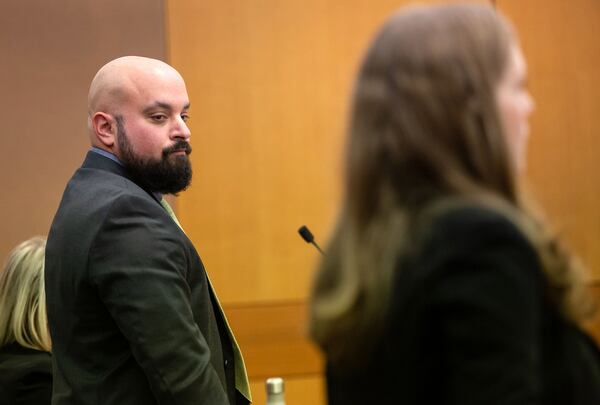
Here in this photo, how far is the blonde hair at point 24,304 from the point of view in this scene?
2758 mm

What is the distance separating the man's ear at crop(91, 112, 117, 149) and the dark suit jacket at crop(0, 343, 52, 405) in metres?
0.72

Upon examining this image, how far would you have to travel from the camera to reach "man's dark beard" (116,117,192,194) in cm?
242

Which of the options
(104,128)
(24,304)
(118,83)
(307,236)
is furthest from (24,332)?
(307,236)

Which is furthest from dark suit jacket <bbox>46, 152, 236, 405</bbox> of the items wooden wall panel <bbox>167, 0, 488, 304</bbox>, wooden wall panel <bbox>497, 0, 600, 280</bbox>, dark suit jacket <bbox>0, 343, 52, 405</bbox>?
wooden wall panel <bbox>497, 0, 600, 280</bbox>

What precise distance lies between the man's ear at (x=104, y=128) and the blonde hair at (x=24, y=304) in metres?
0.59

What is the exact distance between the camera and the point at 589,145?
15.0ft

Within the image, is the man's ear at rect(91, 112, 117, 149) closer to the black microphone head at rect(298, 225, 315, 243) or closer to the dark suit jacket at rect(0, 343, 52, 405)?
the black microphone head at rect(298, 225, 315, 243)

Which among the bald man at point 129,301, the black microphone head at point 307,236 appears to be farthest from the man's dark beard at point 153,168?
the black microphone head at point 307,236

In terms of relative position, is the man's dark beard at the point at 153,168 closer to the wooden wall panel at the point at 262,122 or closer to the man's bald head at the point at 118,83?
the man's bald head at the point at 118,83

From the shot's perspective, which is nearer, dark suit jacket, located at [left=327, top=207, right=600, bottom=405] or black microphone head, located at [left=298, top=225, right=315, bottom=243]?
dark suit jacket, located at [left=327, top=207, right=600, bottom=405]

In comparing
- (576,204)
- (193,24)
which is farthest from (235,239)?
(576,204)

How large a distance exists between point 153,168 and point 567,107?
276 centimetres

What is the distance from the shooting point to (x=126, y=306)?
2074 mm

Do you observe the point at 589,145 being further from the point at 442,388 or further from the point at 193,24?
the point at 442,388
